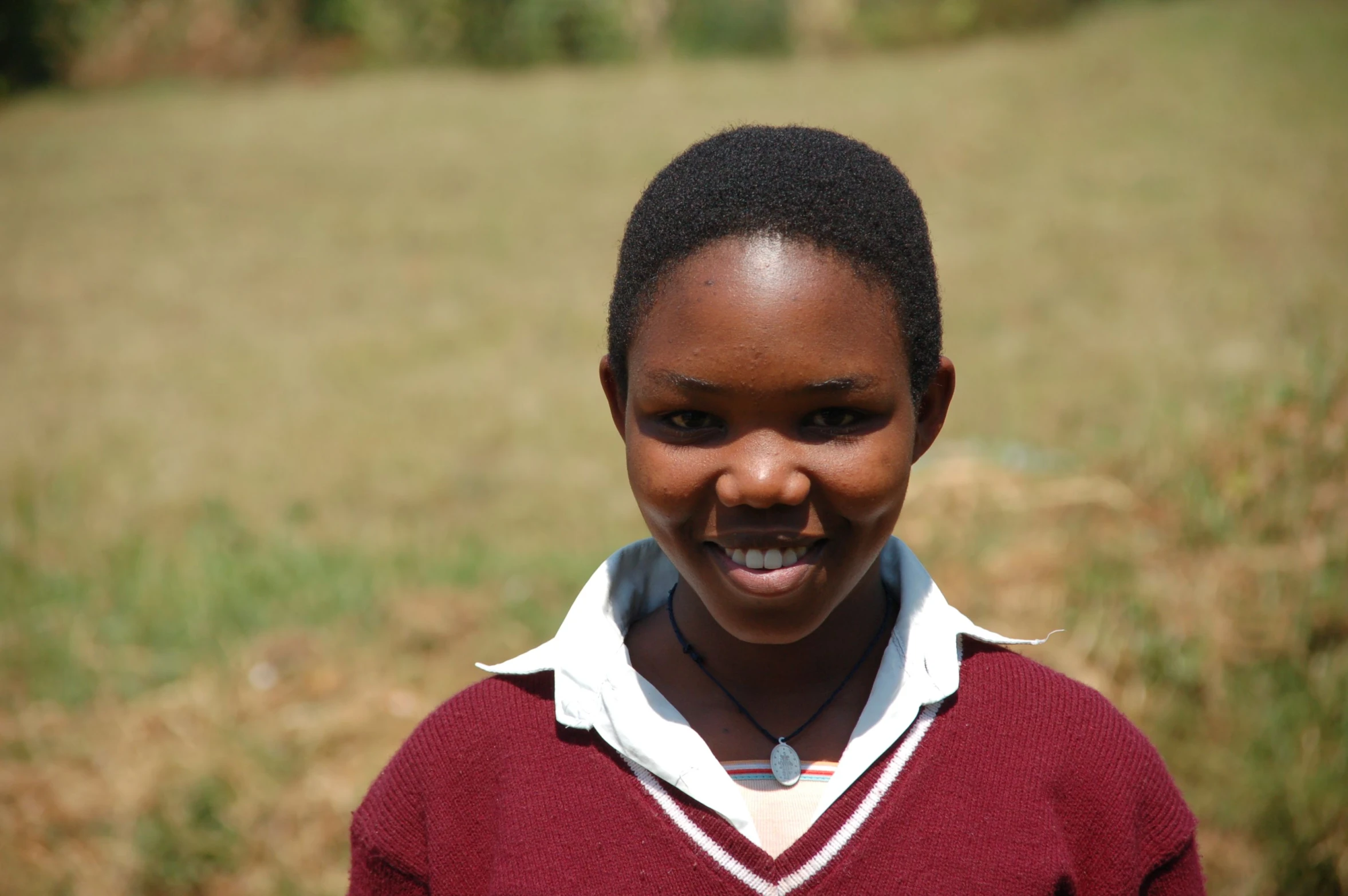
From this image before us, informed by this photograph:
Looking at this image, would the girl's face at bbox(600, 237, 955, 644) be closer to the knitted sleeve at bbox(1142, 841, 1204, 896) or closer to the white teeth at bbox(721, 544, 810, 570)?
the white teeth at bbox(721, 544, 810, 570)

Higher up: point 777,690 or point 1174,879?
point 777,690

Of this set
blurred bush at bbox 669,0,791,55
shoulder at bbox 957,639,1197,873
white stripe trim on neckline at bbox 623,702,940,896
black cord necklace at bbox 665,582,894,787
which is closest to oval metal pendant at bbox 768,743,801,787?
black cord necklace at bbox 665,582,894,787

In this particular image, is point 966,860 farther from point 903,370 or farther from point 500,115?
point 500,115

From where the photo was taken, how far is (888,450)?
1392 mm

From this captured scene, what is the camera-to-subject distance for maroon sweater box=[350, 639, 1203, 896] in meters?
1.39

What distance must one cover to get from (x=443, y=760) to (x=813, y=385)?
682 millimetres

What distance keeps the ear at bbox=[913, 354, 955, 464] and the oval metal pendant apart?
42cm

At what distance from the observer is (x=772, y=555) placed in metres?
1.39

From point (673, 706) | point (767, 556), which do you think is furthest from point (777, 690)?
point (767, 556)

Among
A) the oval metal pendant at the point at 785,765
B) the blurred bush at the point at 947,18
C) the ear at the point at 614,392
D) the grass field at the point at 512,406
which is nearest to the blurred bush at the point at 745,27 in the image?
the blurred bush at the point at 947,18

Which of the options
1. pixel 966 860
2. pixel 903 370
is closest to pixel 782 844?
pixel 966 860

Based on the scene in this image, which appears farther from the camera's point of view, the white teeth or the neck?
the neck

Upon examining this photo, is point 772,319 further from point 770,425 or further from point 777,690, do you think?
point 777,690

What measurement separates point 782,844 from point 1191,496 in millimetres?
2981
